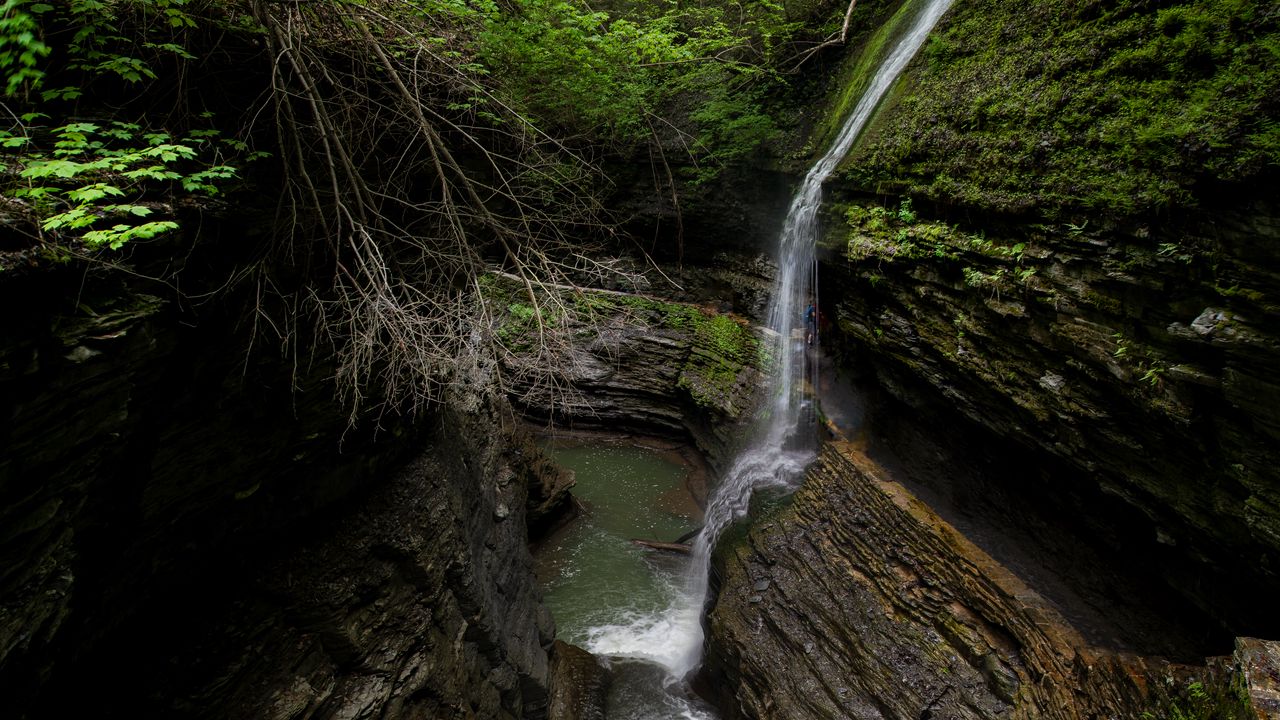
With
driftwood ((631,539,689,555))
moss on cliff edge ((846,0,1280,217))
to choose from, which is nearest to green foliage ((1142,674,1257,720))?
moss on cliff edge ((846,0,1280,217))

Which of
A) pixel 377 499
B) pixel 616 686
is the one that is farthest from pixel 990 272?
pixel 616 686

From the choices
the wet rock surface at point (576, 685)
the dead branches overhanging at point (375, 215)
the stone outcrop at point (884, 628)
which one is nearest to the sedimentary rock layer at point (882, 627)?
the stone outcrop at point (884, 628)

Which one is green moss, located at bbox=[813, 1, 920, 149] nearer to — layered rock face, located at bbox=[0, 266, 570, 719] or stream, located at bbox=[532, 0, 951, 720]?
stream, located at bbox=[532, 0, 951, 720]

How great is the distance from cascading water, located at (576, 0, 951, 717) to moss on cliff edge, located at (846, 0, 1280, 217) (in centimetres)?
117

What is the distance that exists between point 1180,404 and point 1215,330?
2.09 feet

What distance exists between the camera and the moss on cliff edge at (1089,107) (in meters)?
3.30

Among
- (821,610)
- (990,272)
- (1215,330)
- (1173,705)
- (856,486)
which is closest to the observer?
(1215,330)

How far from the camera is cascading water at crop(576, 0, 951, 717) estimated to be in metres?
7.57

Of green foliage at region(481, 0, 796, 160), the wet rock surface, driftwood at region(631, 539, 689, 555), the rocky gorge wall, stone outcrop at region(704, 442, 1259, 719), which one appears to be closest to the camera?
the rocky gorge wall

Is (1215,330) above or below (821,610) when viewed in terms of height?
above

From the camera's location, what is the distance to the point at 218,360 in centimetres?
305

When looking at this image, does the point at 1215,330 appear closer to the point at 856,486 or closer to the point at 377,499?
the point at 856,486

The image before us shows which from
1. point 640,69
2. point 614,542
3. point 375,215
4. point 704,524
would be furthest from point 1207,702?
point 640,69

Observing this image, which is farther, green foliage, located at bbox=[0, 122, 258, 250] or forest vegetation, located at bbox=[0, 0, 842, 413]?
forest vegetation, located at bbox=[0, 0, 842, 413]
